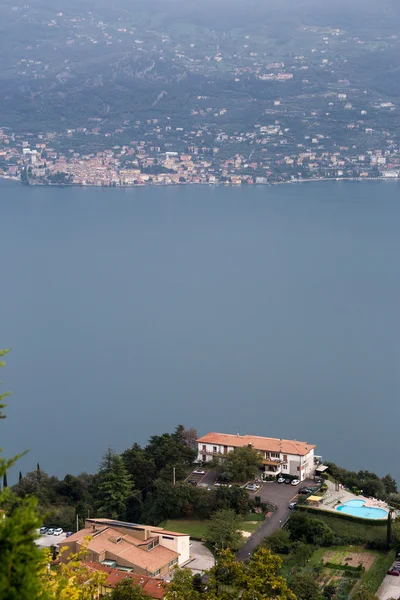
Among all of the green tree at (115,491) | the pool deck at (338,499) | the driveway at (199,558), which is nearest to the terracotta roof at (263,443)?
the pool deck at (338,499)

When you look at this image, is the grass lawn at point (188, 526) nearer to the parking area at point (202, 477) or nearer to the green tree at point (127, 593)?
the parking area at point (202, 477)

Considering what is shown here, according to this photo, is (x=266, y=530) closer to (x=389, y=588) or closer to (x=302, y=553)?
(x=302, y=553)

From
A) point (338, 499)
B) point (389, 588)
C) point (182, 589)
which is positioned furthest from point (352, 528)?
point (182, 589)

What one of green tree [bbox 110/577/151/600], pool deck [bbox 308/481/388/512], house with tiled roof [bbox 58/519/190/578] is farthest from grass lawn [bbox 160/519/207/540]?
green tree [bbox 110/577/151/600]

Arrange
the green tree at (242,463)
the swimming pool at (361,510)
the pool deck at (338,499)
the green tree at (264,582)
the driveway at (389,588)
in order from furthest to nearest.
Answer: the green tree at (242,463) < the pool deck at (338,499) < the swimming pool at (361,510) < the driveway at (389,588) < the green tree at (264,582)

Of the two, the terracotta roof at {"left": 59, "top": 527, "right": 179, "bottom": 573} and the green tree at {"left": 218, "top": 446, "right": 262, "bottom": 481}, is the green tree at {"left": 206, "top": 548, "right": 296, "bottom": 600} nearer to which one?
the terracotta roof at {"left": 59, "top": 527, "right": 179, "bottom": 573}

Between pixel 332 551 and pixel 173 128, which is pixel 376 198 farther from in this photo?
pixel 332 551
